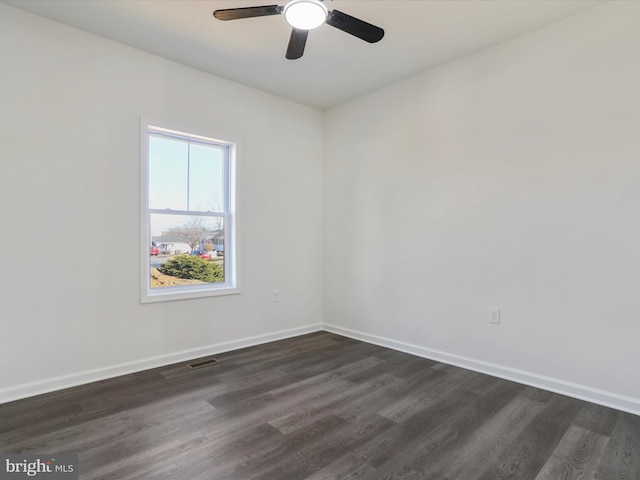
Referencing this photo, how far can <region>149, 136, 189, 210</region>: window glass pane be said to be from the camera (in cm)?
317

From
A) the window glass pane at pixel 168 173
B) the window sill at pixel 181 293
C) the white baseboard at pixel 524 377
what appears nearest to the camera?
the white baseboard at pixel 524 377

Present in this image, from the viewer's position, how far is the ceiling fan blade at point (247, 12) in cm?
197

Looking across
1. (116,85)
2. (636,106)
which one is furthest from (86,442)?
(636,106)

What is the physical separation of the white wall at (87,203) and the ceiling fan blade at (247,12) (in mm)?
1351

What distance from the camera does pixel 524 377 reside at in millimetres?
2711

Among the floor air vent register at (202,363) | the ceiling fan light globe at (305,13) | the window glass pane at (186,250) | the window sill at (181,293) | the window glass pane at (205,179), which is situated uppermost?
the ceiling fan light globe at (305,13)

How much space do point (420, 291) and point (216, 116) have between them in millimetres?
2646

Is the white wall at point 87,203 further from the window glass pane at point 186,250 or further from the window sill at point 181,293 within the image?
the window glass pane at point 186,250

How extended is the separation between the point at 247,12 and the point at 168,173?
1.74m

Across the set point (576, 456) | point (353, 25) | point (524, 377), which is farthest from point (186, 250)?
point (576, 456)

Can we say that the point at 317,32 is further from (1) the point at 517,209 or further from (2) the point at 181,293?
(2) the point at 181,293
